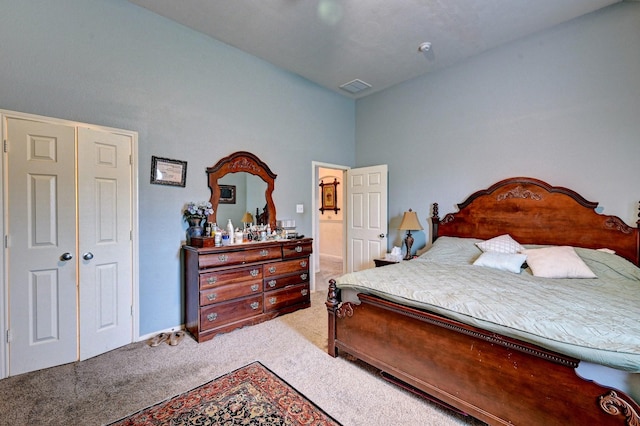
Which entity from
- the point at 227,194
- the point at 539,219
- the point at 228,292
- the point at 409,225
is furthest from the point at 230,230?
the point at 539,219

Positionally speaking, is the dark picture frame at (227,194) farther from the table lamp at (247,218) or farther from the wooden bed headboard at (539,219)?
the wooden bed headboard at (539,219)

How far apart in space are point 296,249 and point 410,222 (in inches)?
67.4

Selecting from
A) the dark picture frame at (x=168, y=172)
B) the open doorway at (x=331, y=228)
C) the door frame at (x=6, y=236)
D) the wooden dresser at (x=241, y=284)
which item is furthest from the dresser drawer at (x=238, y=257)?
the open doorway at (x=331, y=228)

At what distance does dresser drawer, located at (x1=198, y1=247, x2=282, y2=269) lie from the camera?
2916 mm

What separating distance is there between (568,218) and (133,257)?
460cm

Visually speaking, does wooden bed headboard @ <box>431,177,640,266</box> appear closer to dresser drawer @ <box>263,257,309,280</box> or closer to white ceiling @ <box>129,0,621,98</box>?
white ceiling @ <box>129,0,621,98</box>

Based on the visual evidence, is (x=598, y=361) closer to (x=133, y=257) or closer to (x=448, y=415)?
(x=448, y=415)

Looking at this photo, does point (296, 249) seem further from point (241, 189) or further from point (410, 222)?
point (410, 222)

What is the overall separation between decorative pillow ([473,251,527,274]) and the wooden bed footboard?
4.69 ft

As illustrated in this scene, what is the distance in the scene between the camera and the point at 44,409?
1887 millimetres

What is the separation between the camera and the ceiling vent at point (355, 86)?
4.52 meters

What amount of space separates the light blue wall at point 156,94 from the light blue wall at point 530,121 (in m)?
1.87

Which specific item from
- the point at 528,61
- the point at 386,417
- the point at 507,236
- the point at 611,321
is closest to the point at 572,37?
the point at 528,61

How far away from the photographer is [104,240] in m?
2.68
